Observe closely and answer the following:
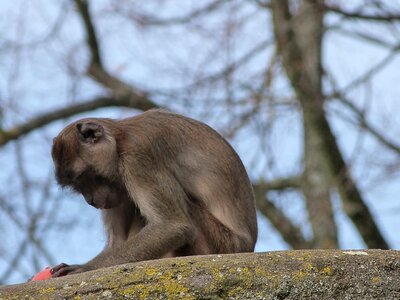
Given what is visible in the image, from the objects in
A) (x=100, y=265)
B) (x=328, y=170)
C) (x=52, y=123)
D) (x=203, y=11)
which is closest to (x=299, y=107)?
(x=328, y=170)

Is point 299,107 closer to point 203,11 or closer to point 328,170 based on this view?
point 328,170

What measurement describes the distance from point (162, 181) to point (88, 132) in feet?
2.38

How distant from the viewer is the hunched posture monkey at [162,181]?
7395mm

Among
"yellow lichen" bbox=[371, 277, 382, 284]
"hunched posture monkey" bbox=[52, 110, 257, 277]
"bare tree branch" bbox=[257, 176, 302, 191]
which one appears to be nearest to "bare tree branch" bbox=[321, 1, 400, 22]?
"bare tree branch" bbox=[257, 176, 302, 191]

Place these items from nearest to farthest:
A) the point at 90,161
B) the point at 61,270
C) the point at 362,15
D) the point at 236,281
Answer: the point at 236,281 < the point at 61,270 < the point at 90,161 < the point at 362,15

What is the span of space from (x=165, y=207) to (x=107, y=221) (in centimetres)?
92

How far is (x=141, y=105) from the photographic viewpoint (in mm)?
17766

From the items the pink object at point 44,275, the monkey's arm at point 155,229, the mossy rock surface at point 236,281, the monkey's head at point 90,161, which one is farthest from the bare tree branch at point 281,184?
the mossy rock surface at point 236,281

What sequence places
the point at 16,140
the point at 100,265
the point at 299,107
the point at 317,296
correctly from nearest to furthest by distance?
the point at 317,296, the point at 100,265, the point at 299,107, the point at 16,140

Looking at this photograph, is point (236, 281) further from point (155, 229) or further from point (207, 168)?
point (207, 168)

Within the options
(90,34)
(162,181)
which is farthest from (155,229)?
(90,34)

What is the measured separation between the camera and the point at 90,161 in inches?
304

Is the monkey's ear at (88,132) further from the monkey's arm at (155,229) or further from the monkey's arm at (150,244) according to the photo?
the monkey's arm at (150,244)

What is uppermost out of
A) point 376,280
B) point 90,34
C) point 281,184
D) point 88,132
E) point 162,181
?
point 90,34
